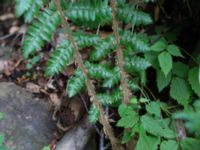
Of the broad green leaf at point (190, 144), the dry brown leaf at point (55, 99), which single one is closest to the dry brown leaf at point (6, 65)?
the dry brown leaf at point (55, 99)

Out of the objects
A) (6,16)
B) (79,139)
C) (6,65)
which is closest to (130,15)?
(79,139)

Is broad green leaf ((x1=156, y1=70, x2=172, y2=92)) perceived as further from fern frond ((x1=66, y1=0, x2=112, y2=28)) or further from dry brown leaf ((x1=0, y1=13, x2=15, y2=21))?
dry brown leaf ((x1=0, y1=13, x2=15, y2=21))

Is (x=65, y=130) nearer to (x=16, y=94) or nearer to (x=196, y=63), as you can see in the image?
(x=16, y=94)

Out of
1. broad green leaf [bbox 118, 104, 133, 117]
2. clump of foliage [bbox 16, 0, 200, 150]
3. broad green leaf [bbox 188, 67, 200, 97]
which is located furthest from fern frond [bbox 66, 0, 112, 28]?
broad green leaf [bbox 188, 67, 200, 97]

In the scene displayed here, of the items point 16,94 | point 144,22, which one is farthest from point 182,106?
point 16,94

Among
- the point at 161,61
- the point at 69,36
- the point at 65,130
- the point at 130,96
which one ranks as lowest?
the point at 65,130

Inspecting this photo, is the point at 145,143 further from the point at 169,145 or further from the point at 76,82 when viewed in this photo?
the point at 76,82

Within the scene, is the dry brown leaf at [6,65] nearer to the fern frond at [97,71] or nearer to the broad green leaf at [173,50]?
the fern frond at [97,71]
